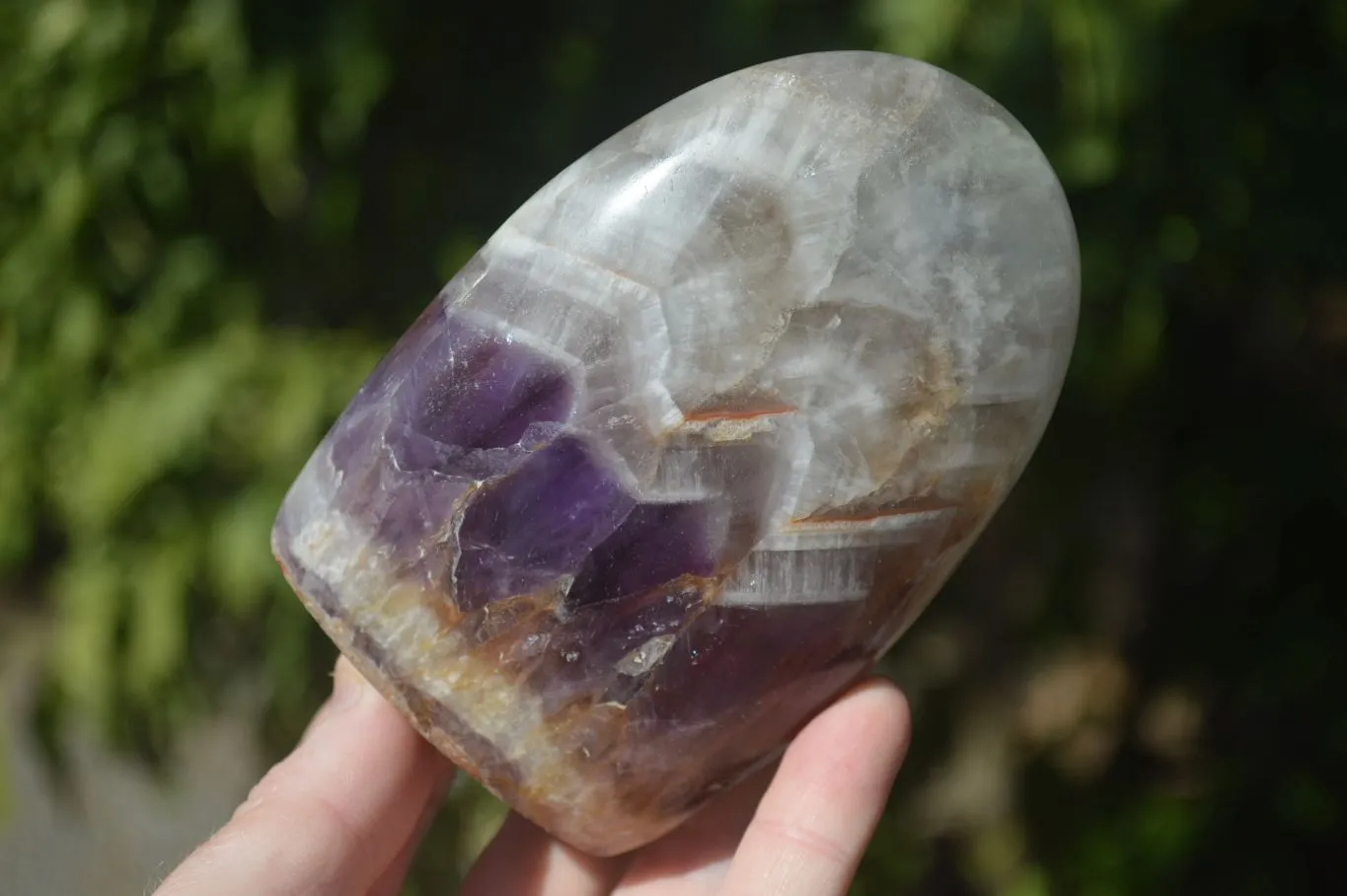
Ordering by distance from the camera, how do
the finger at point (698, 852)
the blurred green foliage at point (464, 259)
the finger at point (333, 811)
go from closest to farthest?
the finger at point (333, 811) → the finger at point (698, 852) → the blurred green foliage at point (464, 259)

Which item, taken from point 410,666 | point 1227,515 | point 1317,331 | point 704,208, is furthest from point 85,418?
point 1317,331

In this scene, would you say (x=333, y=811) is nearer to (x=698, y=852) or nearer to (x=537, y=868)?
(x=537, y=868)

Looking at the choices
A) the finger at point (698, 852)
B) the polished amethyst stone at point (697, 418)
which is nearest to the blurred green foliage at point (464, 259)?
the polished amethyst stone at point (697, 418)

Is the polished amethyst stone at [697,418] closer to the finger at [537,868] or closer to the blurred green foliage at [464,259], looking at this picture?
the finger at [537,868]

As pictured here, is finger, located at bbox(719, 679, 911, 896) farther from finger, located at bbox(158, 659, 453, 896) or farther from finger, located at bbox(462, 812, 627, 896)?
finger, located at bbox(158, 659, 453, 896)

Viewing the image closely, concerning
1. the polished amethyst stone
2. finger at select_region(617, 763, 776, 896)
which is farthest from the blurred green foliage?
finger at select_region(617, 763, 776, 896)

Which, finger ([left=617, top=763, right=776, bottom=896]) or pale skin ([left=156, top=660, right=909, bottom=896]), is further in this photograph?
finger ([left=617, top=763, right=776, bottom=896])

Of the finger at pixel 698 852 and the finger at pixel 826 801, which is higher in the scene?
the finger at pixel 826 801

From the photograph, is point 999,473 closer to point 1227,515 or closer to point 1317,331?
point 1227,515

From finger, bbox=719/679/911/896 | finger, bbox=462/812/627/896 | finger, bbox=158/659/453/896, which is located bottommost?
finger, bbox=462/812/627/896
